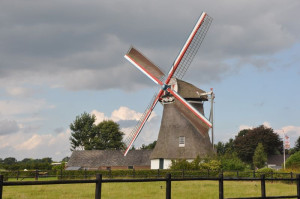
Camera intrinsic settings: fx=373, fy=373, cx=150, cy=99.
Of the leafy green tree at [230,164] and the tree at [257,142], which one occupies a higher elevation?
the tree at [257,142]

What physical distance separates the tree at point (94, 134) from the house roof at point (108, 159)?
18.2 metres

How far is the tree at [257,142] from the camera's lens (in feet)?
264

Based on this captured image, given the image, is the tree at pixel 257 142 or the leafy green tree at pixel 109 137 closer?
the tree at pixel 257 142

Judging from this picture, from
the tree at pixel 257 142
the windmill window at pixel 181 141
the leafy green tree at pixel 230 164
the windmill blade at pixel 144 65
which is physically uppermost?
the windmill blade at pixel 144 65

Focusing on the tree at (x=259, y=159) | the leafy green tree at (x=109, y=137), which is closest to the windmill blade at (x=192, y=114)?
the tree at (x=259, y=159)

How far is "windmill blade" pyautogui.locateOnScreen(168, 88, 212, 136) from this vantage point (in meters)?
38.4

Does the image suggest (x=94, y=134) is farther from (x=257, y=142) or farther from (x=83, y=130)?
(x=257, y=142)

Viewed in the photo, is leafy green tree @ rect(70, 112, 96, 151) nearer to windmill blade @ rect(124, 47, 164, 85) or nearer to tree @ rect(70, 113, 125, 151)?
tree @ rect(70, 113, 125, 151)

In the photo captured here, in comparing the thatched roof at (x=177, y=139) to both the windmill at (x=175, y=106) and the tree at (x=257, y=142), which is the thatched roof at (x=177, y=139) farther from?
the tree at (x=257, y=142)

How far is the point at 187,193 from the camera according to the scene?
14734mm

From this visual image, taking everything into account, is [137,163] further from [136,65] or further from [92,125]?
[92,125]

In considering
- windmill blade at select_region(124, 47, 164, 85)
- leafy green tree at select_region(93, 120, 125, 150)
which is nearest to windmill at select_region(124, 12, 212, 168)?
windmill blade at select_region(124, 47, 164, 85)

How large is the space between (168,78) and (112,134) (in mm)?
44197

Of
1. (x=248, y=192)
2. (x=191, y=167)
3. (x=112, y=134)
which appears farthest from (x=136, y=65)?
(x=112, y=134)
